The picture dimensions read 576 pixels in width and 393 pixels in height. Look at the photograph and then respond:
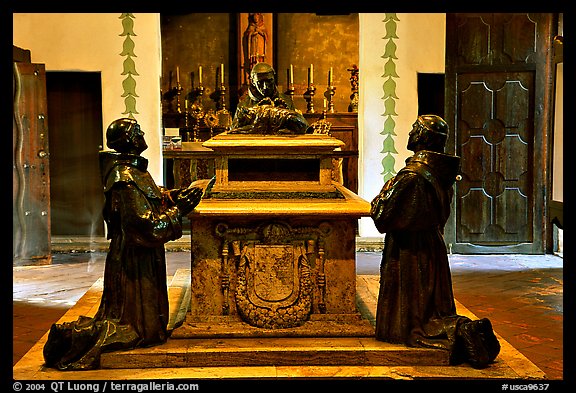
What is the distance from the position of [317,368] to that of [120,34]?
5.88 m

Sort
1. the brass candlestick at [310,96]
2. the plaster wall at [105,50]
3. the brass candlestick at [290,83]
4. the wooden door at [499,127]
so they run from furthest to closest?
the brass candlestick at [290,83]
the brass candlestick at [310,96]
the plaster wall at [105,50]
the wooden door at [499,127]

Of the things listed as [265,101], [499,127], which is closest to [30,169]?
[265,101]

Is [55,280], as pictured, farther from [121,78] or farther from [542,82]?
[542,82]

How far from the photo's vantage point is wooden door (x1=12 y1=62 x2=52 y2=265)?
8.01 metres

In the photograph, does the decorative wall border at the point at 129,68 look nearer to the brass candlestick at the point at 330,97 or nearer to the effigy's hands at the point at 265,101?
the brass candlestick at the point at 330,97

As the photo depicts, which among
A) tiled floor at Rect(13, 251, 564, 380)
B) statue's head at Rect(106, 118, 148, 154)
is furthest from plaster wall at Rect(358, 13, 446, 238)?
statue's head at Rect(106, 118, 148, 154)

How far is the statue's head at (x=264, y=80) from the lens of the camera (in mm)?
5344

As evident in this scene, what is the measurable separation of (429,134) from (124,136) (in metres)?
1.74

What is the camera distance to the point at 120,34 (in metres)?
8.99

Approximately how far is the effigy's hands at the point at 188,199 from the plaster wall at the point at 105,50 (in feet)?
15.3

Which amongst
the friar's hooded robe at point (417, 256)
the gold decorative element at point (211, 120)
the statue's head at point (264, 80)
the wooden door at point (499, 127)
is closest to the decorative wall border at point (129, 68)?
the gold decorative element at point (211, 120)
